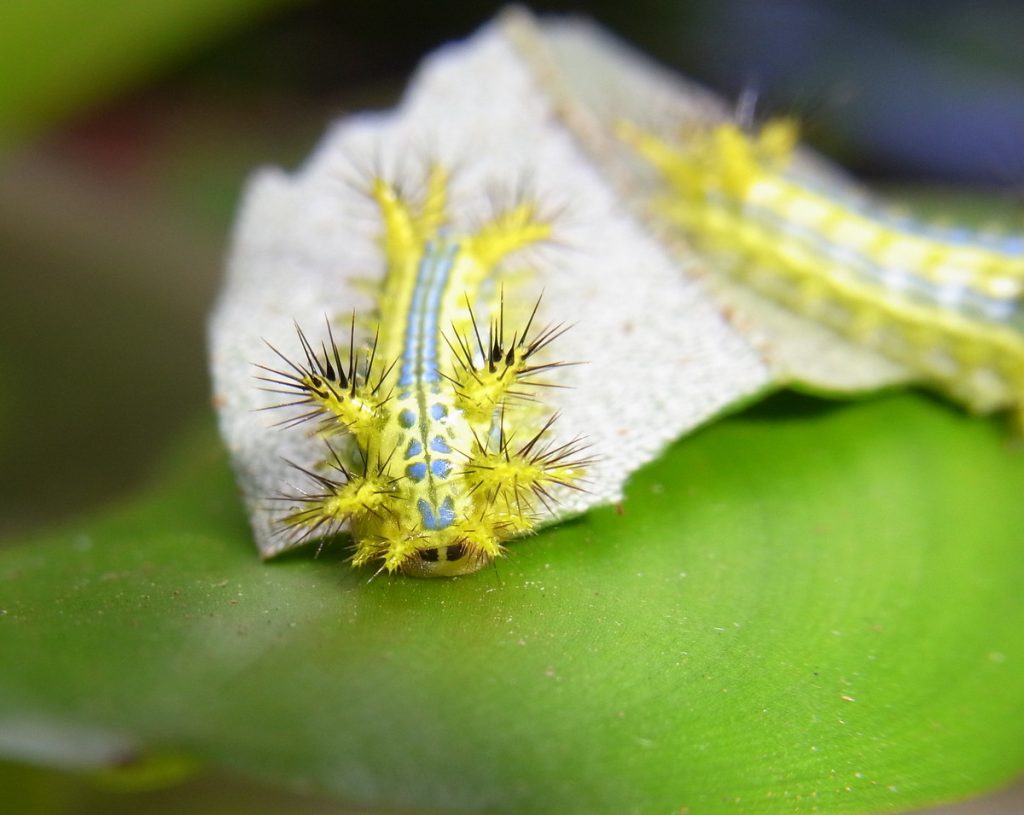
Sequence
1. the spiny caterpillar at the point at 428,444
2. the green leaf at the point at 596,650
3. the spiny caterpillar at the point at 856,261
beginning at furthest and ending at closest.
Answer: the spiny caterpillar at the point at 856,261 → the spiny caterpillar at the point at 428,444 → the green leaf at the point at 596,650

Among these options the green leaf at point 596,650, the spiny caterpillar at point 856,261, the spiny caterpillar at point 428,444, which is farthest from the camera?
the spiny caterpillar at point 856,261

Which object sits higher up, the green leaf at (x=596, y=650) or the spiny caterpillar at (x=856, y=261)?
the spiny caterpillar at (x=856, y=261)

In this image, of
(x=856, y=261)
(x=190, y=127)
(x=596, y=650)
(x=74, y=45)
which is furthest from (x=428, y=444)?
(x=190, y=127)

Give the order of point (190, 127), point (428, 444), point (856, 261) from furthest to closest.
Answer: point (190, 127) → point (856, 261) → point (428, 444)

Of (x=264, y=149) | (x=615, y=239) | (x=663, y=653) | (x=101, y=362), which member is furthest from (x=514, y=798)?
(x=264, y=149)

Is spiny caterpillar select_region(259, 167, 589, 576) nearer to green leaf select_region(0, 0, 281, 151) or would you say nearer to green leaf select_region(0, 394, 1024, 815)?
green leaf select_region(0, 394, 1024, 815)

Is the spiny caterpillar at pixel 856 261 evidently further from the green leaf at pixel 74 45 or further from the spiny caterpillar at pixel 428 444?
the green leaf at pixel 74 45

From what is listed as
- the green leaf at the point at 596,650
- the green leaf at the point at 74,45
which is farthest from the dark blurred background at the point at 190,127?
the green leaf at the point at 596,650

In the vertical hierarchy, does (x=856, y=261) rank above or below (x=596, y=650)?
above

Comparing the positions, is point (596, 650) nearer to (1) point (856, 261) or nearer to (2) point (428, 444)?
(2) point (428, 444)
